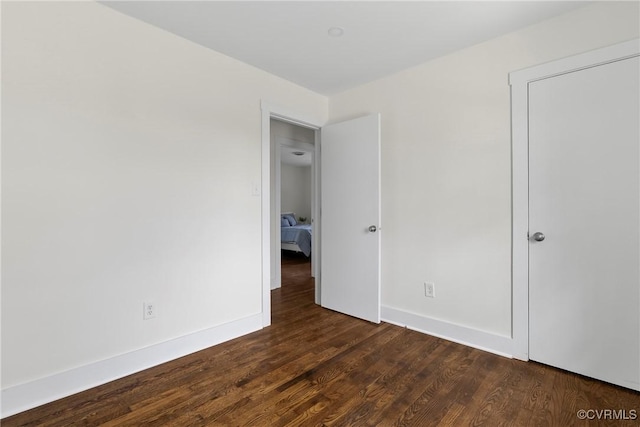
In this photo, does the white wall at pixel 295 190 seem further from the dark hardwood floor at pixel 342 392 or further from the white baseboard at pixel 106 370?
the dark hardwood floor at pixel 342 392

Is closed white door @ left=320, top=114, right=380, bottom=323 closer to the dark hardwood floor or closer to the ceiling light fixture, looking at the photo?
the dark hardwood floor

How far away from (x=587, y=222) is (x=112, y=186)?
302 centimetres

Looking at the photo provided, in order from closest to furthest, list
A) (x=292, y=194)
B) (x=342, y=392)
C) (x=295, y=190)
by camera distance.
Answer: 1. (x=342, y=392)
2. (x=292, y=194)
3. (x=295, y=190)

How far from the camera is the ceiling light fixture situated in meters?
2.12

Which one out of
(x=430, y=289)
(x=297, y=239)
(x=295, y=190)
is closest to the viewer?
(x=430, y=289)

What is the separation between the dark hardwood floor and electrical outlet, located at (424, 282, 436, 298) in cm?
38

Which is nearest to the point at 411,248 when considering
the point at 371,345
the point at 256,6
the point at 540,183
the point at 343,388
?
the point at 371,345

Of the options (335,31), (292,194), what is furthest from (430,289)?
(292,194)

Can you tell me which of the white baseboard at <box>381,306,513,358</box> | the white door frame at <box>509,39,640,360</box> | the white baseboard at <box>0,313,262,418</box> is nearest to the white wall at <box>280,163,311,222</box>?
the white baseboard at <box>381,306,513,358</box>

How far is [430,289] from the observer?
2.61 meters

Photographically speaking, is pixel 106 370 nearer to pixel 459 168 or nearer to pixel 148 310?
pixel 148 310

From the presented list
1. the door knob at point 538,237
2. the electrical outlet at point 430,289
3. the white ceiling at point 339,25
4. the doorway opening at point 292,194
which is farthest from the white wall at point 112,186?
the door knob at point 538,237

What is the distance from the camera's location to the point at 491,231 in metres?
2.28

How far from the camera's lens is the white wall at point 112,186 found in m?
1.61
